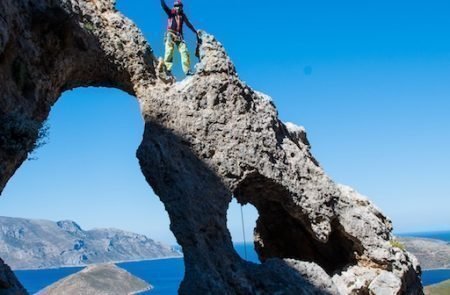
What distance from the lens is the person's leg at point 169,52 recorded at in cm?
1722

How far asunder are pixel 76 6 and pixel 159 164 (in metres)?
5.94

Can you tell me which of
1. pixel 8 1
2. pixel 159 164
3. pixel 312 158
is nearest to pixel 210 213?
pixel 159 164

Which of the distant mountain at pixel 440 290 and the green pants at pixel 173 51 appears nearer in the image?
the green pants at pixel 173 51

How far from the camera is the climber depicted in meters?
17.2

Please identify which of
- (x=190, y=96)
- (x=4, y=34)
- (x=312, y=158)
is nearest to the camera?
(x=4, y=34)

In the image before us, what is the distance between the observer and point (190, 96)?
15.4 meters

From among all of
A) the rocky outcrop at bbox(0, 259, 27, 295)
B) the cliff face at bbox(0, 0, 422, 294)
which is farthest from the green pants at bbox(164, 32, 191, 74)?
the rocky outcrop at bbox(0, 259, 27, 295)

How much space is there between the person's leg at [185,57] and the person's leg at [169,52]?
0.32m

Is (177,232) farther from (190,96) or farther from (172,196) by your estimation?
(190,96)

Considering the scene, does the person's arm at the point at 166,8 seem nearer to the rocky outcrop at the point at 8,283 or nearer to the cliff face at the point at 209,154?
the cliff face at the point at 209,154

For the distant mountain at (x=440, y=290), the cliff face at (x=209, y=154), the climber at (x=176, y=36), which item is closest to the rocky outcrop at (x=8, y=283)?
the cliff face at (x=209, y=154)

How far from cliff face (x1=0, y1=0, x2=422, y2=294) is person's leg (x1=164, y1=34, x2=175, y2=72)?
503mm

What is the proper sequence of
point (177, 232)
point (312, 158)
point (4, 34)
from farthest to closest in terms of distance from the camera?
point (312, 158) → point (177, 232) → point (4, 34)

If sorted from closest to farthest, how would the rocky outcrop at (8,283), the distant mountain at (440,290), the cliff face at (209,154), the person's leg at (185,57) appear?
1. the rocky outcrop at (8,283)
2. the cliff face at (209,154)
3. the person's leg at (185,57)
4. the distant mountain at (440,290)
